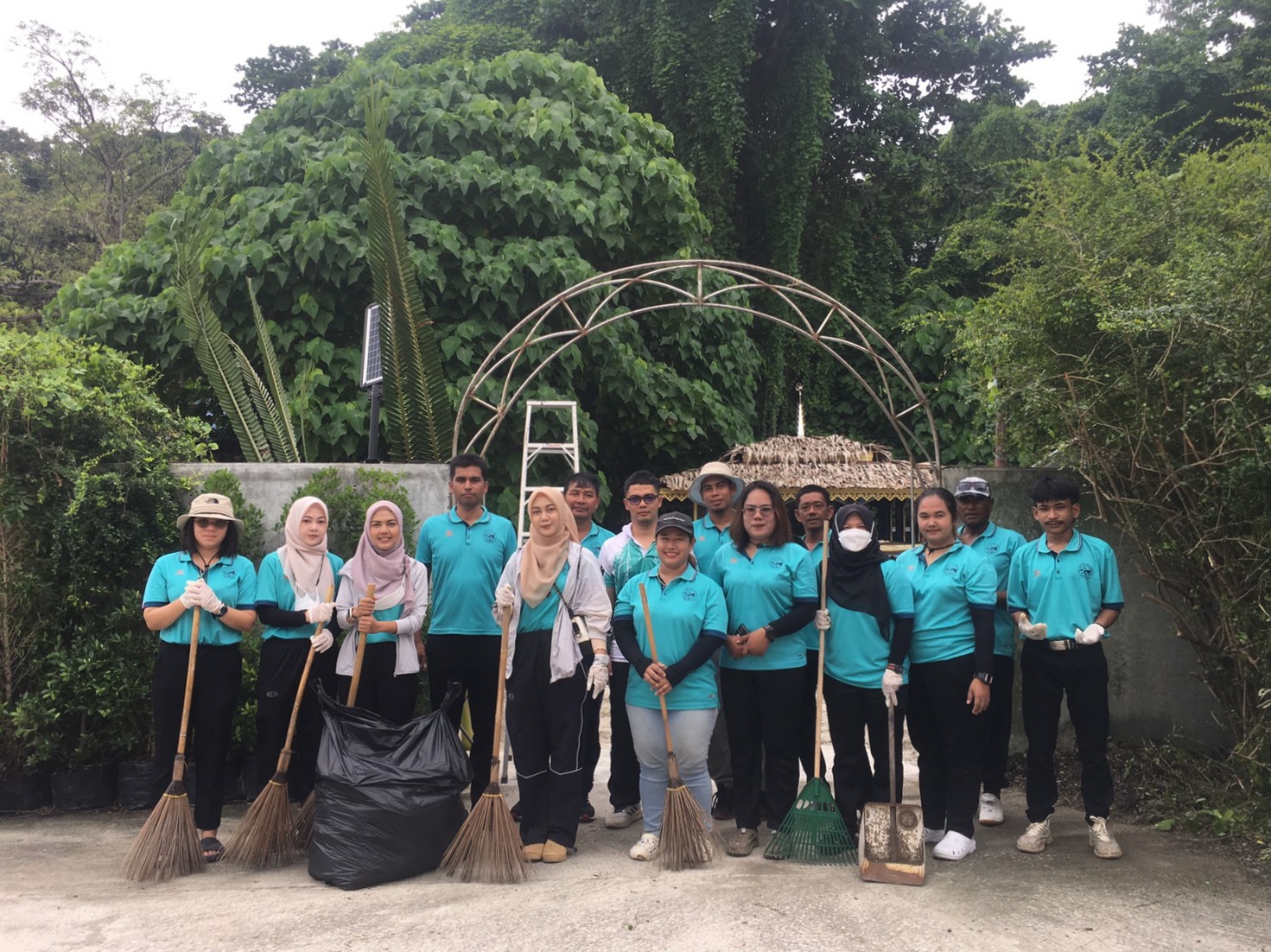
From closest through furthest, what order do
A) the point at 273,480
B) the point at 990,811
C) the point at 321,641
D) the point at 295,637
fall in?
the point at 321,641 → the point at 295,637 → the point at 990,811 → the point at 273,480

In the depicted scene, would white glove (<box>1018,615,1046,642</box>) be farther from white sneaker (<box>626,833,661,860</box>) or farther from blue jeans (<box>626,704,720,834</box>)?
white sneaker (<box>626,833,661,860</box>)

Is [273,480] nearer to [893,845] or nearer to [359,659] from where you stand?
[359,659]

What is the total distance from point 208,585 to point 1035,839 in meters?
3.95

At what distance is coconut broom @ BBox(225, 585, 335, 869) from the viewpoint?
15.1ft

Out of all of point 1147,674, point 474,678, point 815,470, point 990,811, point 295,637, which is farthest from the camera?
point 815,470

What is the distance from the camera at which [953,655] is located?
4.76 meters

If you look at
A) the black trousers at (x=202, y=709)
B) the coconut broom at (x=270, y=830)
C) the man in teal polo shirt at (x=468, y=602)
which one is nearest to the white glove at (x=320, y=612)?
the coconut broom at (x=270, y=830)

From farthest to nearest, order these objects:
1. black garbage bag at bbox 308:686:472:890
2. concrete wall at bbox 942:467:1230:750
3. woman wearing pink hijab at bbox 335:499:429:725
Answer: concrete wall at bbox 942:467:1230:750 → woman wearing pink hijab at bbox 335:499:429:725 → black garbage bag at bbox 308:686:472:890

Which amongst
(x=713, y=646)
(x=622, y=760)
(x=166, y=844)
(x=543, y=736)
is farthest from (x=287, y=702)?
(x=713, y=646)

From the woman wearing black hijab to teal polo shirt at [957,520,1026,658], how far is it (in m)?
0.62

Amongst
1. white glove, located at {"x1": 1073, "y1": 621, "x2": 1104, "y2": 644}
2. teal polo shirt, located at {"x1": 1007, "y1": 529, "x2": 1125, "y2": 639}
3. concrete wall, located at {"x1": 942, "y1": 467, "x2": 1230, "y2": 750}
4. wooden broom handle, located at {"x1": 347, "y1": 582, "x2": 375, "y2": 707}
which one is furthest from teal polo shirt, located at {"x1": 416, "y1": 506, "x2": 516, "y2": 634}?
concrete wall, located at {"x1": 942, "y1": 467, "x2": 1230, "y2": 750}

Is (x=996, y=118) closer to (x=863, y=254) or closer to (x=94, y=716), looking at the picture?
(x=863, y=254)

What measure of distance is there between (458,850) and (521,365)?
21.6 ft

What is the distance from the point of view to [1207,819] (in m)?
5.04
